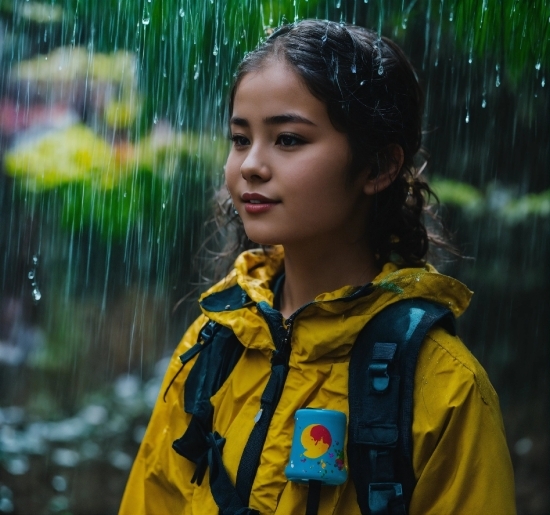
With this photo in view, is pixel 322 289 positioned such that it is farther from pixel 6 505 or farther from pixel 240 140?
pixel 6 505

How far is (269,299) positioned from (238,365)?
22 cm

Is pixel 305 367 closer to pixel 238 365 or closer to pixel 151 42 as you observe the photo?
pixel 238 365

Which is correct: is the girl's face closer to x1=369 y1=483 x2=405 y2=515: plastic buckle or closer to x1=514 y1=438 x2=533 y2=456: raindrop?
x1=369 y1=483 x2=405 y2=515: plastic buckle

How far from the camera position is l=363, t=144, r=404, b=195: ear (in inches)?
83.0

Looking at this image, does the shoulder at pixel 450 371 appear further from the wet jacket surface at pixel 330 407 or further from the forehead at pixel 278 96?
the forehead at pixel 278 96

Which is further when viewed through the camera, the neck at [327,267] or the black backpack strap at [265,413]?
the neck at [327,267]

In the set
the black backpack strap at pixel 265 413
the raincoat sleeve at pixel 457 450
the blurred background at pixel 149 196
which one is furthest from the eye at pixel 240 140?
the blurred background at pixel 149 196

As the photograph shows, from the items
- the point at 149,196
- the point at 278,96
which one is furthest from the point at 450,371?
the point at 149,196

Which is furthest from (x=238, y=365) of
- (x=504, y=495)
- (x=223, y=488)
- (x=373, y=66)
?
(x=373, y=66)

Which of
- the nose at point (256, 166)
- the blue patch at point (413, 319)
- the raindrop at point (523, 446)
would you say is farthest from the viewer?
the raindrop at point (523, 446)

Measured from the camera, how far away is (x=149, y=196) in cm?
461

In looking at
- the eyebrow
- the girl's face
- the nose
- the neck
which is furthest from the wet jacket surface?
the eyebrow

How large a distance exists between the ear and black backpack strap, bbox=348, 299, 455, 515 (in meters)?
0.45

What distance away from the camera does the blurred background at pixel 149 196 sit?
373cm
